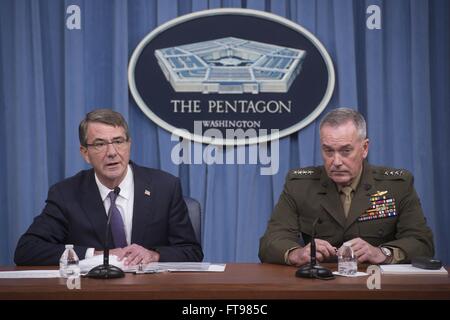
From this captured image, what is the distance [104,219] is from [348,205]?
114cm

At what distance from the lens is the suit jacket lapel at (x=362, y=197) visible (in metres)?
3.29

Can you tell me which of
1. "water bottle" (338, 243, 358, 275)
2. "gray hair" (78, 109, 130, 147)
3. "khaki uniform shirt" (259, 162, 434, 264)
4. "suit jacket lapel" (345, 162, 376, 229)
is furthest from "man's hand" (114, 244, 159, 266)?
"suit jacket lapel" (345, 162, 376, 229)

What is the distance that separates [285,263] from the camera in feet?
10.1

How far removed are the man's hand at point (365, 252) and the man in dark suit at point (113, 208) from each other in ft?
2.69

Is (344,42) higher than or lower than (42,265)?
higher

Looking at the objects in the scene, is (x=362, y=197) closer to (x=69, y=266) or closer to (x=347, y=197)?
(x=347, y=197)

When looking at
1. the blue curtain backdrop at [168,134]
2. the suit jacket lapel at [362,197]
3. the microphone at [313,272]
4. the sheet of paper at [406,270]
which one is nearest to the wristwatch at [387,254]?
the sheet of paper at [406,270]

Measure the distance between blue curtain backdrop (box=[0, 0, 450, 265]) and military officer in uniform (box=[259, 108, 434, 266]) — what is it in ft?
3.39

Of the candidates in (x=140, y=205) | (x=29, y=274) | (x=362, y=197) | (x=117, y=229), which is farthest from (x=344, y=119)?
(x=29, y=274)

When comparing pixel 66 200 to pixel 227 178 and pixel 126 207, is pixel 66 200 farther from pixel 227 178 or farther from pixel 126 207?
pixel 227 178

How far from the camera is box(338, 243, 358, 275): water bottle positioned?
106 inches

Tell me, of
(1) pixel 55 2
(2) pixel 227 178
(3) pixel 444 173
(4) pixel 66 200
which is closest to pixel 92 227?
(4) pixel 66 200

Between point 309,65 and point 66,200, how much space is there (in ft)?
5.87

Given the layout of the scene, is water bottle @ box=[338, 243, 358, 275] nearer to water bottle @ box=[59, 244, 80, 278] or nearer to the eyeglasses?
water bottle @ box=[59, 244, 80, 278]
